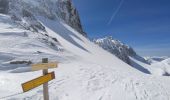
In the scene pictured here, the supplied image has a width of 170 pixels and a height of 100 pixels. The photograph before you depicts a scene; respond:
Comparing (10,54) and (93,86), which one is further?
(10,54)

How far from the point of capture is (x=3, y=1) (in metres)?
43.0

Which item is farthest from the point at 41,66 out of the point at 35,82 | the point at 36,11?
the point at 36,11

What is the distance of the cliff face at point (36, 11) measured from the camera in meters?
37.8

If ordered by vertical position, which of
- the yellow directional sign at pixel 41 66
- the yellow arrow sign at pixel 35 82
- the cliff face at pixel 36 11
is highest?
the cliff face at pixel 36 11

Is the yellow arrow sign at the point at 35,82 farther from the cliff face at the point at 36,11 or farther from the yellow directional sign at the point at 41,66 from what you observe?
the cliff face at the point at 36,11

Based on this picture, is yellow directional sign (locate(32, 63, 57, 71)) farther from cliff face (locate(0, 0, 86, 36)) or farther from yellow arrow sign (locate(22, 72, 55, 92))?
cliff face (locate(0, 0, 86, 36))

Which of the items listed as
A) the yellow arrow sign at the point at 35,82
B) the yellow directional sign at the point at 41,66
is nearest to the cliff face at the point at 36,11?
the yellow directional sign at the point at 41,66

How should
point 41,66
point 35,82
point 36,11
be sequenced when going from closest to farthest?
point 35,82 < point 41,66 < point 36,11

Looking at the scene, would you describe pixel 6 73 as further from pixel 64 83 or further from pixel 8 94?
pixel 8 94

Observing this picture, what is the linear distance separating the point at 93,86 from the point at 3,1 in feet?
110

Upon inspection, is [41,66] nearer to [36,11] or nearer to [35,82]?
[35,82]

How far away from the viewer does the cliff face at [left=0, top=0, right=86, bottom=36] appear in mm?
37841

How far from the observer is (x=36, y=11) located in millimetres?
55406

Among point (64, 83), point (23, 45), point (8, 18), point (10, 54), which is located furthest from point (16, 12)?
point (64, 83)
